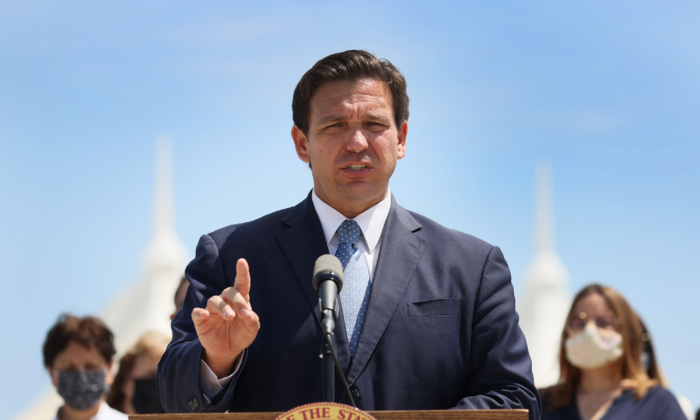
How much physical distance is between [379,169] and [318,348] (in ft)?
2.33

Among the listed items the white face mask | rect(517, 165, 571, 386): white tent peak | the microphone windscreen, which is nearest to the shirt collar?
the microphone windscreen

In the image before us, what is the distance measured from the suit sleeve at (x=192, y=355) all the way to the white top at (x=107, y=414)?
9.87ft

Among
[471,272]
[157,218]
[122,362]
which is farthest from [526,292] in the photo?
[471,272]

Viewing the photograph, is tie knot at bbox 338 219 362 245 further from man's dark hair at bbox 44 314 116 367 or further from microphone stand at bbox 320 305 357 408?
man's dark hair at bbox 44 314 116 367

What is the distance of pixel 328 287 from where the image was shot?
2.24 meters

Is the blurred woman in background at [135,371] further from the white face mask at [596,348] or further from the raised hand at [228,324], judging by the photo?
the raised hand at [228,324]

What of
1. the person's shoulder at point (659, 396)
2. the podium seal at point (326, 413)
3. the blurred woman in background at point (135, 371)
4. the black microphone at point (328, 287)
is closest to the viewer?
the podium seal at point (326, 413)

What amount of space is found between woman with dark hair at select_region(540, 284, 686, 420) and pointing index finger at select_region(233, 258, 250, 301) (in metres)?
3.42

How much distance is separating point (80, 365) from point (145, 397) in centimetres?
49

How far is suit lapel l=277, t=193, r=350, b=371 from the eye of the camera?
117 inches

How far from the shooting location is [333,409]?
2021 millimetres

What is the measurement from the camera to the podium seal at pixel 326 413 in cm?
202

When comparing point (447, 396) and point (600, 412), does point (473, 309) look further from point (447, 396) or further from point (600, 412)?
point (600, 412)

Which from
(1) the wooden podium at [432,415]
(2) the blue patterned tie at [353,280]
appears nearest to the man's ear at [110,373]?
(2) the blue patterned tie at [353,280]
